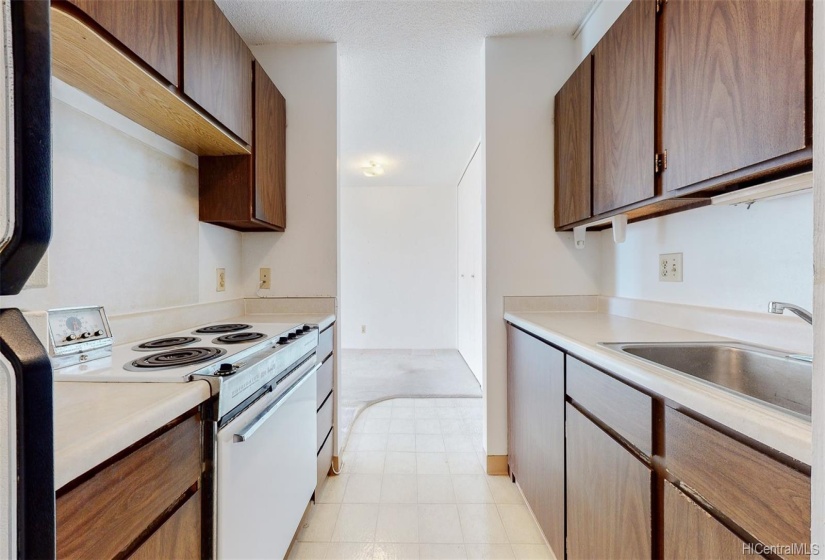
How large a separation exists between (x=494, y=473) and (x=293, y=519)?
1118 mm

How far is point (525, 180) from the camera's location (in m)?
1.95

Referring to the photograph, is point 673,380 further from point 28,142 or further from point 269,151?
point 269,151

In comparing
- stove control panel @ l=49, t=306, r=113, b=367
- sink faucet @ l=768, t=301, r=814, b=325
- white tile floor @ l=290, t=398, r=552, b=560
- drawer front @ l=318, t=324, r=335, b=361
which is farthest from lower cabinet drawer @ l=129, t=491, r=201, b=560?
sink faucet @ l=768, t=301, r=814, b=325

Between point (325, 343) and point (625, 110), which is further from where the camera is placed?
point (325, 343)

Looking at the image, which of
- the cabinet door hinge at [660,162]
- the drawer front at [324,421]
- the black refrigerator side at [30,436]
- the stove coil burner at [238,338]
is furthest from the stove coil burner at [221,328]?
the cabinet door hinge at [660,162]

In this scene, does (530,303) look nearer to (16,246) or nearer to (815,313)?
(815,313)

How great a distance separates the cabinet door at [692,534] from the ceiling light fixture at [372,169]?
3827 mm

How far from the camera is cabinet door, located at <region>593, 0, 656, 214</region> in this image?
3.76ft

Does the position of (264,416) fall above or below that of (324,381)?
above

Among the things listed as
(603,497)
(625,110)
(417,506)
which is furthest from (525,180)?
(417,506)

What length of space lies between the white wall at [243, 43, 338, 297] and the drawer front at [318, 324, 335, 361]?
0.24 metres

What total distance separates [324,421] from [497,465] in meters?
0.99

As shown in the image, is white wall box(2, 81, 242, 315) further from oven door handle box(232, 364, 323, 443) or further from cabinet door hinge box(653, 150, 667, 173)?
cabinet door hinge box(653, 150, 667, 173)

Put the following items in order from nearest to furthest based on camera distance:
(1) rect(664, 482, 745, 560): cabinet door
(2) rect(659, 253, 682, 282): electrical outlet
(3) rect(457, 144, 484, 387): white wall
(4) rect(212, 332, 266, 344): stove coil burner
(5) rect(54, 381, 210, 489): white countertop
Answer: (5) rect(54, 381, 210, 489): white countertop < (1) rect(664, 482, 745, 560): cabinet door < (4) rect(212, 332, 266, 344): stove coil burner < (2) rect(659, 253, 682, 282): electrical outlet < (3) rect(457, 144, 484, 387): white wall
